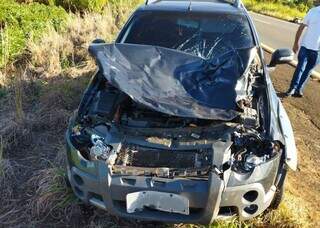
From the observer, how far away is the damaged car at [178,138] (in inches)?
125

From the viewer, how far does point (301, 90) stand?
23.9 feet

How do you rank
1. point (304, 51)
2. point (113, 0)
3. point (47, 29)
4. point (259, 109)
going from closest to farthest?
point (259, 109) → point (304, 51) → point (47, 29) → point (113, 0)

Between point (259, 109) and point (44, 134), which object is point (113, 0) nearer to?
point (44, 134)

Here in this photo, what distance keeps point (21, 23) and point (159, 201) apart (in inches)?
312

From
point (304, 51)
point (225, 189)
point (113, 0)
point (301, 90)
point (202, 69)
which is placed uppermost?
point (202, 69)

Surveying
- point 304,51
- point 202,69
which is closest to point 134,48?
point 202,69

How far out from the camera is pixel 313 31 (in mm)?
6957

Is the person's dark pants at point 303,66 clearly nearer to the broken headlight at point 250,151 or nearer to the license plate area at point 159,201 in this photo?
the broken headlight at point 250,151

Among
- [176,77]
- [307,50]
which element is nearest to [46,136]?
[176,77]

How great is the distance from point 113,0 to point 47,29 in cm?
525

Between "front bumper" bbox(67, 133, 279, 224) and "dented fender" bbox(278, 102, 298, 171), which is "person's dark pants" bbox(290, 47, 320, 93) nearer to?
"dented fender" bbox(278, 102, 298, 171)

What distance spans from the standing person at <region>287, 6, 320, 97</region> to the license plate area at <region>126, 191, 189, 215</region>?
15.0 feet

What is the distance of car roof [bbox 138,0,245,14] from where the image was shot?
17.0ft

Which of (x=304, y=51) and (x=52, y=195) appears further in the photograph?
(x=304, y=51)
